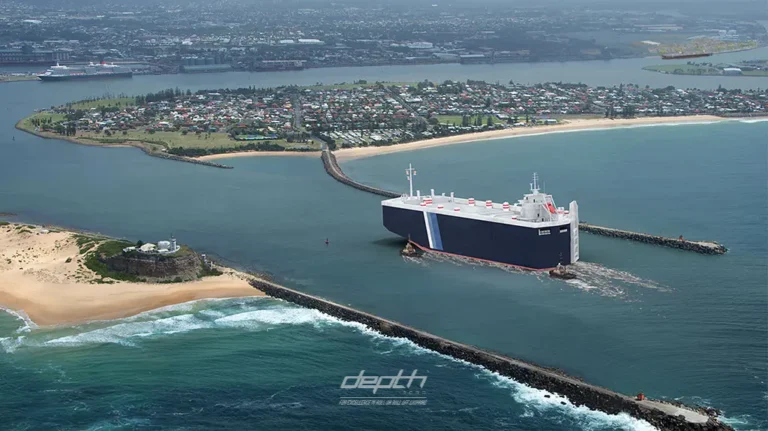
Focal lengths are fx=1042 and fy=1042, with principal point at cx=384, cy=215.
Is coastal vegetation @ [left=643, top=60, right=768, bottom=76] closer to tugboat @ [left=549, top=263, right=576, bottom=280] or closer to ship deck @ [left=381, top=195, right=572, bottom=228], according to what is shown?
ship deck @ [left=381, top=195, right=572, bottom=228]

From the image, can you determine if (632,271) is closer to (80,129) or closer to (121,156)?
(121,156)

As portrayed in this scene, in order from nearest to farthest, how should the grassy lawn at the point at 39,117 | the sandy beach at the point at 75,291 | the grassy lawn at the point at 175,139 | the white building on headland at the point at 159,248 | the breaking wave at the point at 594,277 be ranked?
1. the sandy beach at the point at 75,291
2. the breaking wave at the point at 594,277
3. the white building on headland at the point at 159,248
4. the grassy lawn at the point at 175,139
5. the grassy lawn at the point at 39,117

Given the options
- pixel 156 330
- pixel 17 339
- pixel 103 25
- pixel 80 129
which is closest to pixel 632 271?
pixel 156 330

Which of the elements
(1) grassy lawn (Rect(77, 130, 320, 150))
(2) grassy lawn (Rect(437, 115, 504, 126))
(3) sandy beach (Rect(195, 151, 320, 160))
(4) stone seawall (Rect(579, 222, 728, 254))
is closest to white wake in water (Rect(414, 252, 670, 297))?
(4) stone seawall (Rect(579, 222, 728, 254))

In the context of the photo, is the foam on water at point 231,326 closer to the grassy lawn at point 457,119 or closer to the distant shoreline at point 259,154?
the distant shoreline at point 259,154

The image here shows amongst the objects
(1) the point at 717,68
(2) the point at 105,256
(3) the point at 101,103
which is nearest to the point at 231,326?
Answer: (2) the point at 105,256

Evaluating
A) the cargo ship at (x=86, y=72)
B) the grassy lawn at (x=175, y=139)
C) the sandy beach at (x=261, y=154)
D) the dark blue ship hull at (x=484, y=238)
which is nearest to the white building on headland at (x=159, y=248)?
Result: the dark blue ship hull at (x=484, y=238)
